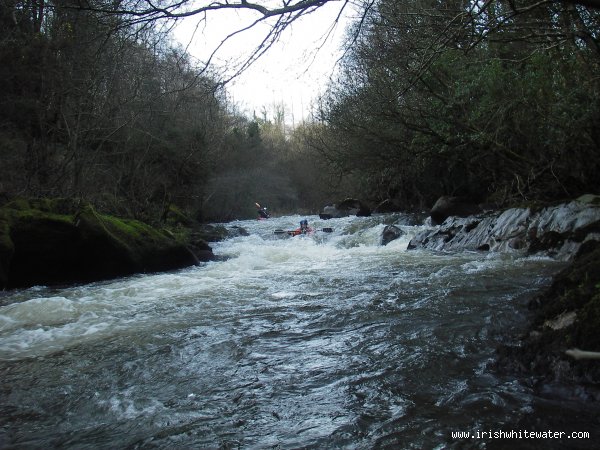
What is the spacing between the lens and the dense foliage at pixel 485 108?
7613mm

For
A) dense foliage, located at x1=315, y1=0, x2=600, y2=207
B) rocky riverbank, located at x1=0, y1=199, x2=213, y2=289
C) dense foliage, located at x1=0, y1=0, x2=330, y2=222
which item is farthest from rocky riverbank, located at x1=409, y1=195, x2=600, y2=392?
rocky riverbank, located at x1=0, y1=199, x2=213, y2=289

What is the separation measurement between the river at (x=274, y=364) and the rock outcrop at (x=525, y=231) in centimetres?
99

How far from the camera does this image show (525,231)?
9.34 metres

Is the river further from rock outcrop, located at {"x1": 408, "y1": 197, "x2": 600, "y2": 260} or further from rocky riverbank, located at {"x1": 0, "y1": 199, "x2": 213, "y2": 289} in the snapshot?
rocky riverbank, located at {"x1": 0, "y1": 199, "x2": 213, "y2": 289}

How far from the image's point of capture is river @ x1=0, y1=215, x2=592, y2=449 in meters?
2.74

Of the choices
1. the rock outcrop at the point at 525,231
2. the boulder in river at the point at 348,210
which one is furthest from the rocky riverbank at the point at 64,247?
the boulder in river at the point at 348,210

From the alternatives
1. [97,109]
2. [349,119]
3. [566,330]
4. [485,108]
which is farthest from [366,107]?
[566,330]

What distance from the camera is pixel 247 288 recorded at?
289 inches

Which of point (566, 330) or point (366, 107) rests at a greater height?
point (366, 107)

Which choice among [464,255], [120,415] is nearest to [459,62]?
[464,255]

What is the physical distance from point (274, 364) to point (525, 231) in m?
7.30

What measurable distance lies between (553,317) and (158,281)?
651 cm

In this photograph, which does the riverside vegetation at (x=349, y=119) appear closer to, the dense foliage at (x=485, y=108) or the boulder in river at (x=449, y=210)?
the dense foliage at (x=485, y=108)

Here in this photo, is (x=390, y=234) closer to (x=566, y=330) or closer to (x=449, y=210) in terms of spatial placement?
(x=449, y=210)
